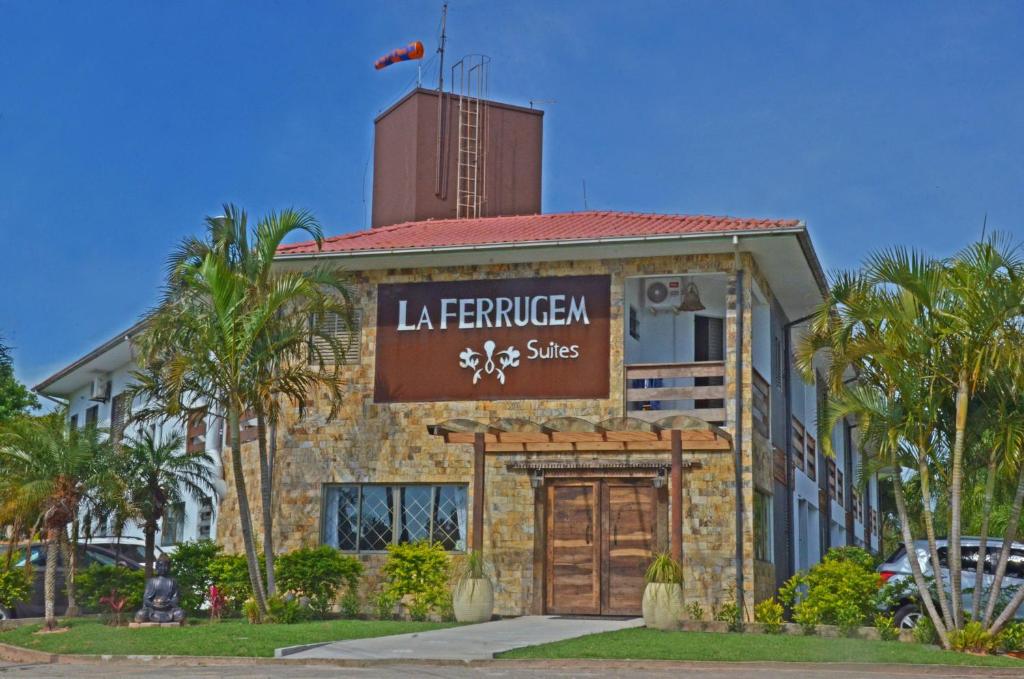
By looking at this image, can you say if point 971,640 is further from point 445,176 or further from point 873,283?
point 445,176

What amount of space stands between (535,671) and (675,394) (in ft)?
25.0

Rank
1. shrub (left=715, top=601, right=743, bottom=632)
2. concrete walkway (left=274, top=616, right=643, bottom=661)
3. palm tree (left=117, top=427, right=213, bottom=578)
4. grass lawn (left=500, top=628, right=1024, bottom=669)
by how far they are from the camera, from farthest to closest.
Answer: palm tree (left=117, top=427, right=213, bottom=578), shrub (left=715, top=601, right=743, bottom=632), concrete walkway (left=274, top=616, right=643, bottom=661), grass lawn (left=500, top=628, right=1024, bottom=669)

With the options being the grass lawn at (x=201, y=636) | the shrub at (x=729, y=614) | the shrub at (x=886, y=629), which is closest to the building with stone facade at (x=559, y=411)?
the shrub at (x=729, y=614)

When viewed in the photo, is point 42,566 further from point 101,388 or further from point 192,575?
point 101,388

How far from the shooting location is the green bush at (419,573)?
18.9m

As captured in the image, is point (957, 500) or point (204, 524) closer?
point (957, 500)

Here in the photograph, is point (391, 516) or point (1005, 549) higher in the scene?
point (391, 516)

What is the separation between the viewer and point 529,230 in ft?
69.5

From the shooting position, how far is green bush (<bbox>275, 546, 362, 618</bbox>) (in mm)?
18969

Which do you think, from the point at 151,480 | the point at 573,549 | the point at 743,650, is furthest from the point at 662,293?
the point at 151,480

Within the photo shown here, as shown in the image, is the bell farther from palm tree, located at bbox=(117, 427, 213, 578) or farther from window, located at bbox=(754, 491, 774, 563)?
palm tree, located at bbox=(117, 427, 213, 578)

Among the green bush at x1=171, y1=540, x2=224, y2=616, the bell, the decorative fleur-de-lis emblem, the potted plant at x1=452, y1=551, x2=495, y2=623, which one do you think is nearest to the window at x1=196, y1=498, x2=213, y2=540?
the green bush at x1=171, y1=540, x2=224, y2=616

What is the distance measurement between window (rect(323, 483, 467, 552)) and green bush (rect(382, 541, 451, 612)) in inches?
31.2

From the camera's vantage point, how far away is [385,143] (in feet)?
88.8
